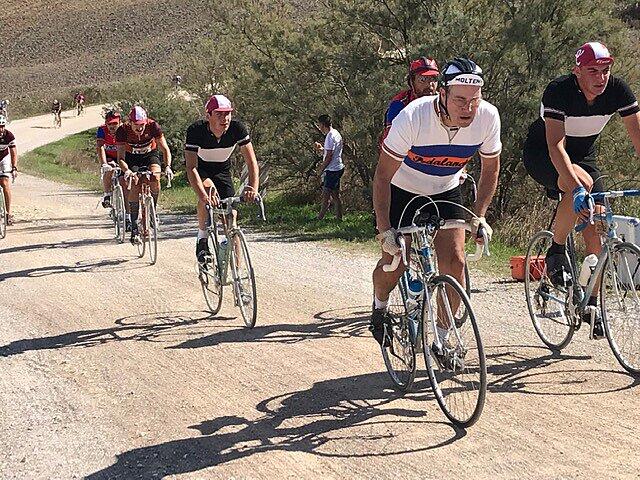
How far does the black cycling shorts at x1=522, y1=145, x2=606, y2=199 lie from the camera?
255 inches

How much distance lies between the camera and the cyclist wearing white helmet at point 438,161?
16.8ft

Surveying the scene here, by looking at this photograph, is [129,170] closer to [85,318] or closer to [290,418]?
[85,318]

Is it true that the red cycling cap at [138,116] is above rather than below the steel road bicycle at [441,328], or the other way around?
above

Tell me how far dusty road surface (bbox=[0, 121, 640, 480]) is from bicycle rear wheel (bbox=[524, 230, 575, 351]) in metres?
0.13

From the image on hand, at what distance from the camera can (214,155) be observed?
8.80m

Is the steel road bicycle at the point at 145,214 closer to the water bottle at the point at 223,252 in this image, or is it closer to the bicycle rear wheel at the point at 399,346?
the water bottle at the point at 223,252

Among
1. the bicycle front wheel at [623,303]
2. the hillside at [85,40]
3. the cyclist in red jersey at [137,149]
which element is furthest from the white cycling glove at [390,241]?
the hillside at [85,40]

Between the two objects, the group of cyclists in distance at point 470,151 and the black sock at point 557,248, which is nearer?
the group of cyclists in distance at point 470,151

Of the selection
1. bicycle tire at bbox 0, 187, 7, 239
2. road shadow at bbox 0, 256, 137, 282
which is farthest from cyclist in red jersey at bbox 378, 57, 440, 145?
bicycle tire at bbox 0, 187, 7, 239

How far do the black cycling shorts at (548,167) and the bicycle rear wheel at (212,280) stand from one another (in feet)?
10.9

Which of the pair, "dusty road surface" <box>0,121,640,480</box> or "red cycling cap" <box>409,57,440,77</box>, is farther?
"red cycling cap" <box>409,57,440,77</box>

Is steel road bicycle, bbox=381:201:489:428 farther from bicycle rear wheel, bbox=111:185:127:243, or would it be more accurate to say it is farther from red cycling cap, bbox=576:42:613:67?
bicycle rear wheel, bbox=111:185:127:243

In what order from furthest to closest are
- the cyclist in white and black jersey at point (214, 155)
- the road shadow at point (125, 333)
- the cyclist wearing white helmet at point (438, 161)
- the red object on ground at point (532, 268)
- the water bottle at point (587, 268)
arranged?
the cyclist in white and black jersey at point (214, 155), the road shadow at point (125, 333), the red object on ground at point (532, 268), the water bottle at point (587, 268), the cyclist wearing white helmet at point (438, 161)

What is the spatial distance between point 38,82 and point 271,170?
2876 inches
